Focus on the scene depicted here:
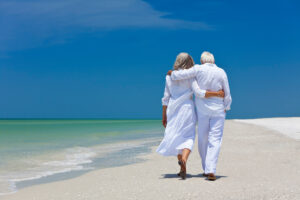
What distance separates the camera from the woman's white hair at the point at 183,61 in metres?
5.43

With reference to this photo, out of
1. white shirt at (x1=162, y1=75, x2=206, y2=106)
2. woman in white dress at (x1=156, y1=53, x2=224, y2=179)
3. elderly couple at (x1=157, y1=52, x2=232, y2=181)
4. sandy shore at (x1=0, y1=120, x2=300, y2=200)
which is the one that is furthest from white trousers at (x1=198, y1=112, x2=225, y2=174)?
white shirt at (x1=162, y1=75, x2=206, y2=106)

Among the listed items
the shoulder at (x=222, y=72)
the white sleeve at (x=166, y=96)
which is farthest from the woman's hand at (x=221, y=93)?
the white sleeve at (x=166, y=96)

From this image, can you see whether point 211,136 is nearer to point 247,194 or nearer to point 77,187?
point 247,194

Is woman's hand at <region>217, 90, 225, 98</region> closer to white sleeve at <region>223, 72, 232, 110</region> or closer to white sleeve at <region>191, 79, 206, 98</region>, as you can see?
white sleeve at <region>223, 72, 232, 110</region>

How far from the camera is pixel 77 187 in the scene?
5.06 m

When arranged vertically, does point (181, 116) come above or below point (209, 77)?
below

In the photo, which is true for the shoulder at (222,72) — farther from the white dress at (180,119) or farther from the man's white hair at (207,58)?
the white dress at (180,119)

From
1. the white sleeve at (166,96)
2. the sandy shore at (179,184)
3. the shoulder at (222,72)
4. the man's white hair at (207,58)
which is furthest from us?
the white sleeve at (166,96)

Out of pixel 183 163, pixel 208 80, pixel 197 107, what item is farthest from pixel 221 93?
pixel 183 163

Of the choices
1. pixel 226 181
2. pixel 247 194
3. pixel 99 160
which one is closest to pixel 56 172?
pixel 99 160

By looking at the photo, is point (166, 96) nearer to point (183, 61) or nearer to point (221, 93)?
point (183, 61)

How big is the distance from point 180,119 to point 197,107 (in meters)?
0.29

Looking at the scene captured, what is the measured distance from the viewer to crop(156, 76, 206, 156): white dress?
17.9 feet

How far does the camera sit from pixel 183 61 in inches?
214
